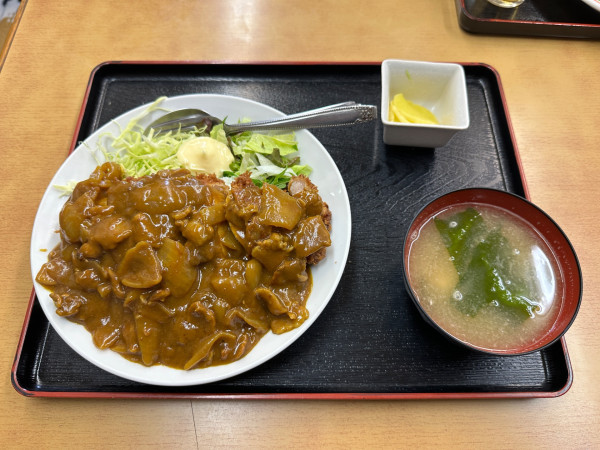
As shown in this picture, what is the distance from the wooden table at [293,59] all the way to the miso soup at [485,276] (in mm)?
451

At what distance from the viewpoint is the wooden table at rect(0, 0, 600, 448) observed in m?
1.96

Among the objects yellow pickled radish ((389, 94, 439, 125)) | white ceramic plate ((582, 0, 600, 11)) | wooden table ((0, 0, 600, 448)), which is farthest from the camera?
white ceramic plate ((582, 0, 600, 11))

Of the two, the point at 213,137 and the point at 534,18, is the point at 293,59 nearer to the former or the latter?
the point at 213,137

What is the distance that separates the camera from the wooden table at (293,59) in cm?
196

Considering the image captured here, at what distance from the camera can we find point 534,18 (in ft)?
10.3

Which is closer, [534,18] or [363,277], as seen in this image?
[363,277]

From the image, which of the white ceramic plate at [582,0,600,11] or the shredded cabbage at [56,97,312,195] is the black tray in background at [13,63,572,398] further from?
the white ceramic plate at [582,0,600,11]

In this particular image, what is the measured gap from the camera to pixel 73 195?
209 centimetres

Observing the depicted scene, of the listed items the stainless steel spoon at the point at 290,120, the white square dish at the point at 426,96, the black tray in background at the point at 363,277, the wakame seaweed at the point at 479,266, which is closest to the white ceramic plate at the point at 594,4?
the black tray in background at the point at 363,277

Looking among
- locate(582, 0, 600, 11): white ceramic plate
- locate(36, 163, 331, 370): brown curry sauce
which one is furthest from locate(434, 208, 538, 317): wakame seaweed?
locate(582, 0, 600, 11): white ceramic plate

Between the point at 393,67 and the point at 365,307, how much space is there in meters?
1.56

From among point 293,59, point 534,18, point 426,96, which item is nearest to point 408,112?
point 426,96

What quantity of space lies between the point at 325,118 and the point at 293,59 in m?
Result: 0.97

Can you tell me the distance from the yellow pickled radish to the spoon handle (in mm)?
163
